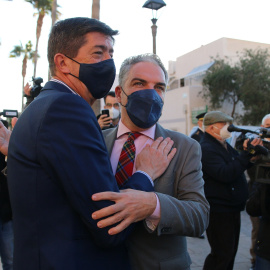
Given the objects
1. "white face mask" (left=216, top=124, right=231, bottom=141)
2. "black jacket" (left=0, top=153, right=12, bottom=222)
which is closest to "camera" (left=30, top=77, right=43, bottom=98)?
"black jacket" (left=0, top=153, right=12, bottom=222)

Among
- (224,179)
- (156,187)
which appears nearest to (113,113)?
(224,179)

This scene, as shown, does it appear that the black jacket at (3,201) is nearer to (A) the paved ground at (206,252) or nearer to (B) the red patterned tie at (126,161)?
(B) the red patterned tie at (126,161)

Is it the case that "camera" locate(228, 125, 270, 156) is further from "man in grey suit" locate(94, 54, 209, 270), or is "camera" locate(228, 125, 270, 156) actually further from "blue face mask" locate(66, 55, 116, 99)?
"blue face mask" locate(66, 55, 116, 99)

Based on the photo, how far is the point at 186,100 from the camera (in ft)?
78.6

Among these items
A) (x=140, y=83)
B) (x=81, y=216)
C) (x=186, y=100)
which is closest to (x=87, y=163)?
(x=81, y=216)

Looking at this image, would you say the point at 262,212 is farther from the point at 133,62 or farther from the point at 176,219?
the point at 133,62

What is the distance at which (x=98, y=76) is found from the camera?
4.82ft

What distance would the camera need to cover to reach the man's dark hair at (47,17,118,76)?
1393mm

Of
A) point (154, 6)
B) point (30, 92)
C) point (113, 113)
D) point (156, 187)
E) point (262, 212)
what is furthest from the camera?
point (154, 6)

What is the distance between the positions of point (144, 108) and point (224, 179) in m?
2.01

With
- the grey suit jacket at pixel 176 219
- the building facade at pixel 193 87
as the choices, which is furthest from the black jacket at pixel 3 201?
the building facade at pixel 193 87

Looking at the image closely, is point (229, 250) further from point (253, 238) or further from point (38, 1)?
point (38, 1)

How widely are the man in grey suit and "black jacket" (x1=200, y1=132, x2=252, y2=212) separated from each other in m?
1.84

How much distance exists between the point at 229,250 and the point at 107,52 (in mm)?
2802
